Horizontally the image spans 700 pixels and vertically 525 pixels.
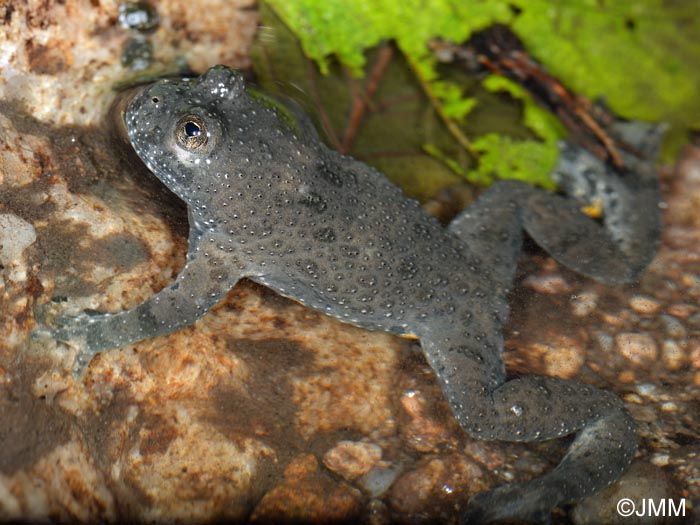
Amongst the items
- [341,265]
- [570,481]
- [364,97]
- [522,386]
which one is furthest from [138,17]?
[570,481]

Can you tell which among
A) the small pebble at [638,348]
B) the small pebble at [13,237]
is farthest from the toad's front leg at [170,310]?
the small pebble at [638,348]

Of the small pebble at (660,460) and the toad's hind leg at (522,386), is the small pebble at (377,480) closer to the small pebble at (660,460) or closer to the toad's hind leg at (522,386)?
the toad's hind leg at (522,386)

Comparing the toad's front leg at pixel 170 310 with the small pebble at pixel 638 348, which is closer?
the toad's front leg at pixel 170 310

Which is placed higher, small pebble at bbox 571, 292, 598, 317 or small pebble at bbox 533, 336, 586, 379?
small pebble at bbox 571, 292, 598, 317

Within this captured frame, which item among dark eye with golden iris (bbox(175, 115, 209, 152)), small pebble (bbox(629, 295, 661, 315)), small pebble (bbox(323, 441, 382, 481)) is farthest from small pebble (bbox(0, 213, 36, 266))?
small pebble (bbox(629, 295, 661, 315))

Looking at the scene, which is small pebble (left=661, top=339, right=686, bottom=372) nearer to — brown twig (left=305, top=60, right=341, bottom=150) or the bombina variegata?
the bombina variegata

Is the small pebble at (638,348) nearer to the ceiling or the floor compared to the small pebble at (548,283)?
nearer to the floor

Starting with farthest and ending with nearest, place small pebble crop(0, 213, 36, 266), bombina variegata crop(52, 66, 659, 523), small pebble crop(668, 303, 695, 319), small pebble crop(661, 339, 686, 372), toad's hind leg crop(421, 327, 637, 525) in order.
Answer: small pebble crop(668, 303, 695, 319) < small pebble crop(661, 339, 686, 372) < toad's hind leg crop(421, 327, 637, 525) < bombina variegata crop(52, 66, 659, 523) < small pebble crop(0, 213, 36, 266)

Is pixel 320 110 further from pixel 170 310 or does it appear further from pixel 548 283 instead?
pixel 548 283
